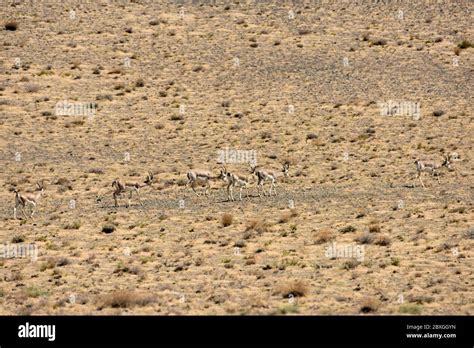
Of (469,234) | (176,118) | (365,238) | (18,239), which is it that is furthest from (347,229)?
(176,118)

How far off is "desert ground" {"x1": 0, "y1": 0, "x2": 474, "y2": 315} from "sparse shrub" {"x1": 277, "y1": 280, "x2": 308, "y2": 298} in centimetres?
11

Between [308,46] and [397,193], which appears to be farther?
[308,46]

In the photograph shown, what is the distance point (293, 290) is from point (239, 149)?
24708mm

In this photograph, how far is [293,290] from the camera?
867 inches

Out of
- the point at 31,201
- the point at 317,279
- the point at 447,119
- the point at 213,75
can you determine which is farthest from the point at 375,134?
the point at 317,279

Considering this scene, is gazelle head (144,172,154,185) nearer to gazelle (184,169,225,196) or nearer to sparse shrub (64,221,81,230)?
gazelle (184,169,225,196)

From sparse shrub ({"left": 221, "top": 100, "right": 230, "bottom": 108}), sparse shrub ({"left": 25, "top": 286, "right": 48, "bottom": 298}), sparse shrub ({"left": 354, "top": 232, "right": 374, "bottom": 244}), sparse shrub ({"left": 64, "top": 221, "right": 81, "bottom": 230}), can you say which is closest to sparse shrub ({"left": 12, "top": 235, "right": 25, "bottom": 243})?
sparse shrub ({"left": 64, "top": 221, "right": 81, "bottom": 230})

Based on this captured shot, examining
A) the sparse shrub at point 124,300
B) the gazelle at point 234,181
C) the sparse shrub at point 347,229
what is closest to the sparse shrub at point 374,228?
the sparse shrub at point 347,229

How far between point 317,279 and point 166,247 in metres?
6.92

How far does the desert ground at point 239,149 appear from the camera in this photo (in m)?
23.6

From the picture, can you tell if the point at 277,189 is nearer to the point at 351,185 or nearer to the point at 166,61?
the point at 351,185

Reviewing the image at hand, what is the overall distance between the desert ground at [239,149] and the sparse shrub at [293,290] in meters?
0.11

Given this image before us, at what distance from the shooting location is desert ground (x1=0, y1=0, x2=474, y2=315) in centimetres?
2362

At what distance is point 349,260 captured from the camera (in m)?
26.0
